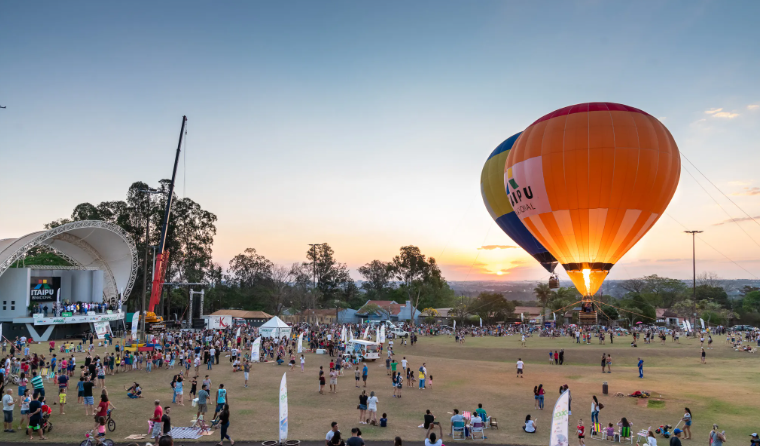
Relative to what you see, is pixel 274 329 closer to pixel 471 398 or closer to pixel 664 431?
pixel 471 398

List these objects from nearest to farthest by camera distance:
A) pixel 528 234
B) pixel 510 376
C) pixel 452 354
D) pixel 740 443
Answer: pixel 740 443, pixel 510 376, pixel 528 234, pixel 452 354

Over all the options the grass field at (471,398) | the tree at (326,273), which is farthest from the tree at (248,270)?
the grass field at (471,398)

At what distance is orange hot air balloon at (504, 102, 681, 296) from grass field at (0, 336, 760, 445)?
6.00 m

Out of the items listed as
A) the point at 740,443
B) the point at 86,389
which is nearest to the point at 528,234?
the point at 740,443

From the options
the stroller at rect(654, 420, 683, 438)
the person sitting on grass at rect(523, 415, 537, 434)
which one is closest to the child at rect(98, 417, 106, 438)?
the person sitting on grass at rect(523, 415, 537, 434)

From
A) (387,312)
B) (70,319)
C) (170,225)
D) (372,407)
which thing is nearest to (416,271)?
(387,312)

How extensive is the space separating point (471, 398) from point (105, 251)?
165 ft

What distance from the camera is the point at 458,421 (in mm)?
14797

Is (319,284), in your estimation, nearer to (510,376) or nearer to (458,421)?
(510,376)

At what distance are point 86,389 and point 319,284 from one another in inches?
3350

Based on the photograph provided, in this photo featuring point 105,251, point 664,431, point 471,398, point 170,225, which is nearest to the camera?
point 664,431

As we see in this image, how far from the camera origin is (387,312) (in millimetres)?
93375

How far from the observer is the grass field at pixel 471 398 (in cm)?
1533

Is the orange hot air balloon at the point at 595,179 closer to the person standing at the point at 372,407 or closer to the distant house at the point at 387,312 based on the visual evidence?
the person standing at the point at 372,407
